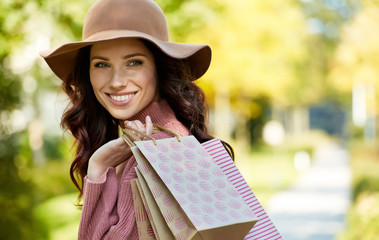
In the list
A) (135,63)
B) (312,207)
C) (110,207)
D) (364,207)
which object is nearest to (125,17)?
(135,63)

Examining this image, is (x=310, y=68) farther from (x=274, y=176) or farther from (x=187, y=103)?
(x=187, y=103)

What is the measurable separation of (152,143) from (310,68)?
115ft

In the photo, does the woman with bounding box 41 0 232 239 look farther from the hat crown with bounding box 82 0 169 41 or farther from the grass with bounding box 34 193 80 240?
the grass with bounding box 34 193 80 240

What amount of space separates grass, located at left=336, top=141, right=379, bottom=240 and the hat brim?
236 inches

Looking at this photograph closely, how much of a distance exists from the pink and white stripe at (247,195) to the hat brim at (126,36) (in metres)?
0.37

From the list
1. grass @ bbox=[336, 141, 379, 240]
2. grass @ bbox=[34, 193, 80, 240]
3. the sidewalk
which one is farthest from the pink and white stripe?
the sidewalk

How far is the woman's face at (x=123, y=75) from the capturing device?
2027 millimetres

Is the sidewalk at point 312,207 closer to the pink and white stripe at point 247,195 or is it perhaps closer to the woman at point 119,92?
the woman at point 119,92

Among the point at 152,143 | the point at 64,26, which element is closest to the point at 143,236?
the point at 152,143

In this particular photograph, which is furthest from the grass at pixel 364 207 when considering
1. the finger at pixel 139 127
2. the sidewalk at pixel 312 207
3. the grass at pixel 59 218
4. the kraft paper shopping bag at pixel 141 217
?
the kraft paper shopping bag at pixel 141 217

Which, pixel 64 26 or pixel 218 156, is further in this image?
pixel 64 26

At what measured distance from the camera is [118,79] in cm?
203

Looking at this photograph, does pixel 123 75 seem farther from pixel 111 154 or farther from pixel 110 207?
pixel 110 207

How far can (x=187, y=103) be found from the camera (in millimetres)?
2152
